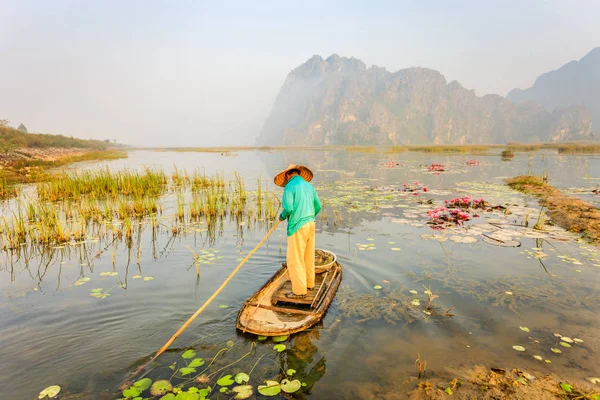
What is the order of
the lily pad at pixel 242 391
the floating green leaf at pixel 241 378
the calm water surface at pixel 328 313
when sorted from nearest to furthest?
the lily pad at pixel 242 391 → the floating green leaf at pixel 241 378 → the calm water surface at pixel 328 313

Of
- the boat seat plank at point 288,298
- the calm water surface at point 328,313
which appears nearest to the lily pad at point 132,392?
the calm water surface at point 328,313

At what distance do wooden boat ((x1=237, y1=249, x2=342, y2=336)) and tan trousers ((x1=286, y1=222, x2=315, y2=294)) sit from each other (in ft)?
0.93

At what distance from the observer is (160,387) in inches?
144

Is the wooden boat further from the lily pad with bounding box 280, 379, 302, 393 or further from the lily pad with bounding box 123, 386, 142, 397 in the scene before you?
the lily pad with bounding box 123, 386, 142, 397

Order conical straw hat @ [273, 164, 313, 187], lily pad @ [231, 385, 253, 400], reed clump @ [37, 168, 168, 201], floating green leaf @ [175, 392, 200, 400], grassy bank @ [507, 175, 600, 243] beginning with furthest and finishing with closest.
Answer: reed clump @ [37, 168, 168, 201] → grassy bank @ [507, 175, 600, 243] → conical straw hat @ [273, 164, 313, 187] → lily pad @ [231, 385, 253, 400] → floating green leaf @ [175, 392, 200, 400]

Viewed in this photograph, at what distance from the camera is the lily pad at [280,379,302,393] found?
366 centimetres

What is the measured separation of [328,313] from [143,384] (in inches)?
115

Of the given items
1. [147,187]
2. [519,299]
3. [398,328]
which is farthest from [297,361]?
[147,187]

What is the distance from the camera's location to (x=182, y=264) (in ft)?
25.2

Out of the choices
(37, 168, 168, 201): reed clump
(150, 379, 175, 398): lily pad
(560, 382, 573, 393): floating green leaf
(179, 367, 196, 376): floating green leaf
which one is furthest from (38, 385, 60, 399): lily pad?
(37, 168, 168, 201): reed clump

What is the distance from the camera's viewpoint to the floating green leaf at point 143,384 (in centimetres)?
366

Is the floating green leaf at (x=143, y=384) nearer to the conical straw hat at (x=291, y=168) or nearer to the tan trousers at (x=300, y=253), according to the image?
the tan trousers at (x=300, y=253)

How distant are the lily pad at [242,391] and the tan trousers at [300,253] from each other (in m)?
2.08

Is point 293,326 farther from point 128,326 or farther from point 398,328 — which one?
point 128,326
